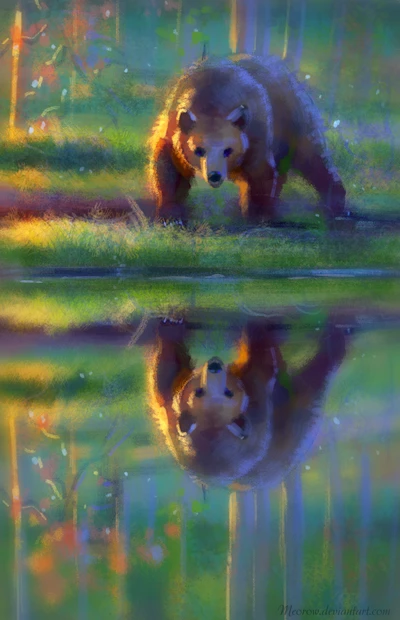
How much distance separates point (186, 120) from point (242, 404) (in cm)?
65

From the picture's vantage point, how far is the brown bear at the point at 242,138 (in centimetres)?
131

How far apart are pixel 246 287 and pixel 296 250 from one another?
15 cm

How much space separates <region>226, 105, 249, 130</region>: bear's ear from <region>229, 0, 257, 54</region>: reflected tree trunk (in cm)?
15

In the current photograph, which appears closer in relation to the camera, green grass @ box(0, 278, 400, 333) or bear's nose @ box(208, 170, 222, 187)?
bear's nose @ box(208, 170, 222, 187)

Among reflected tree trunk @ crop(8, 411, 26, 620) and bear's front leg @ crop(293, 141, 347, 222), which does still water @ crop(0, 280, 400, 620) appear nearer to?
reflected tree trunk @ crop(8, 411, 26, 620)

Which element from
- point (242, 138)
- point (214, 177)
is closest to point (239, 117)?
point (242, 138)

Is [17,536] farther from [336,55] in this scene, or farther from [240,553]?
[336,55]

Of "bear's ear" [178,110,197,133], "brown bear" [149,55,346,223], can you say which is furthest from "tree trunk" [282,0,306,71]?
"bear's ear" [178,110,197,133]

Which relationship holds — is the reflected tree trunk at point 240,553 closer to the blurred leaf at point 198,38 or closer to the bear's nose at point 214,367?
the bear's nose at point 214,367

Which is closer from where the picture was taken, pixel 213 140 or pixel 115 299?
pixel 213 140

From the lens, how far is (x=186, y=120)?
132cm

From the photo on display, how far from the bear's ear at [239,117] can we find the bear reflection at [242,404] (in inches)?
17.9

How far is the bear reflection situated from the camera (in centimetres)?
132

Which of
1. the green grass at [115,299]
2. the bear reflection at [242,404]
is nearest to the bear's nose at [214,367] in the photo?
the bear reflection at [242,404]
